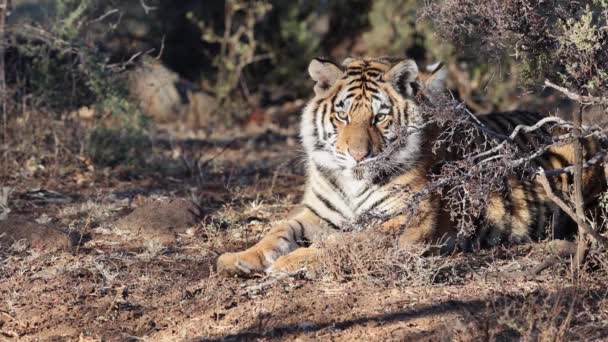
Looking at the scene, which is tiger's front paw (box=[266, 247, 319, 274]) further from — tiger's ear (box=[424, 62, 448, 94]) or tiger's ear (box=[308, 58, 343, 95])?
tiger's ear (box=[424, 62, 448, 94])

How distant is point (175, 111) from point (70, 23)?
133 inches

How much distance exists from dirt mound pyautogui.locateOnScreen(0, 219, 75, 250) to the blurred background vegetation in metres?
1.74

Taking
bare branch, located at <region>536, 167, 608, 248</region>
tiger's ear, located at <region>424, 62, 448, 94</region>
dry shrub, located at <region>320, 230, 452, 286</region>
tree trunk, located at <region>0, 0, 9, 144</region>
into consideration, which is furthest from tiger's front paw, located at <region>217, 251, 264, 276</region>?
tree trunk, located at <region>0, 0, 9, 144</region>

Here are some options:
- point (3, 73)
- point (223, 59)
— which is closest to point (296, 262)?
point (3, 73)

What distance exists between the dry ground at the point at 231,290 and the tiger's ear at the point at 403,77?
106cm

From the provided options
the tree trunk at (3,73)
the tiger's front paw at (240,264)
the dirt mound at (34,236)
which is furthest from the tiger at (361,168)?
the tree trunk at (3,73)

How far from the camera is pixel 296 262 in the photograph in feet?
16.9

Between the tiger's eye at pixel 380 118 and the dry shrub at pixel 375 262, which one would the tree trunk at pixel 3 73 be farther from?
the dry shrub at pixel 375 262

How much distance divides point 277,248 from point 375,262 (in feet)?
2.50

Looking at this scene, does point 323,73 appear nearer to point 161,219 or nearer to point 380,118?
point 380,118

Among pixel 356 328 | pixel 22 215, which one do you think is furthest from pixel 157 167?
pixel 356 328

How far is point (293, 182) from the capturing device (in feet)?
26.3

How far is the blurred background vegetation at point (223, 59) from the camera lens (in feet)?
17.5

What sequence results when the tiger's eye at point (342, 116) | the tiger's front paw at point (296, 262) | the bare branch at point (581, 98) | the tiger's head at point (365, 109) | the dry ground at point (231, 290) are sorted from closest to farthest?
the dry ground at point (231, 290), the bare branch at point (581, 98), the tiger's front paw at point (296, 262), the tiger's head at point (365, 109), the tiger's eye at point (342, 116)
